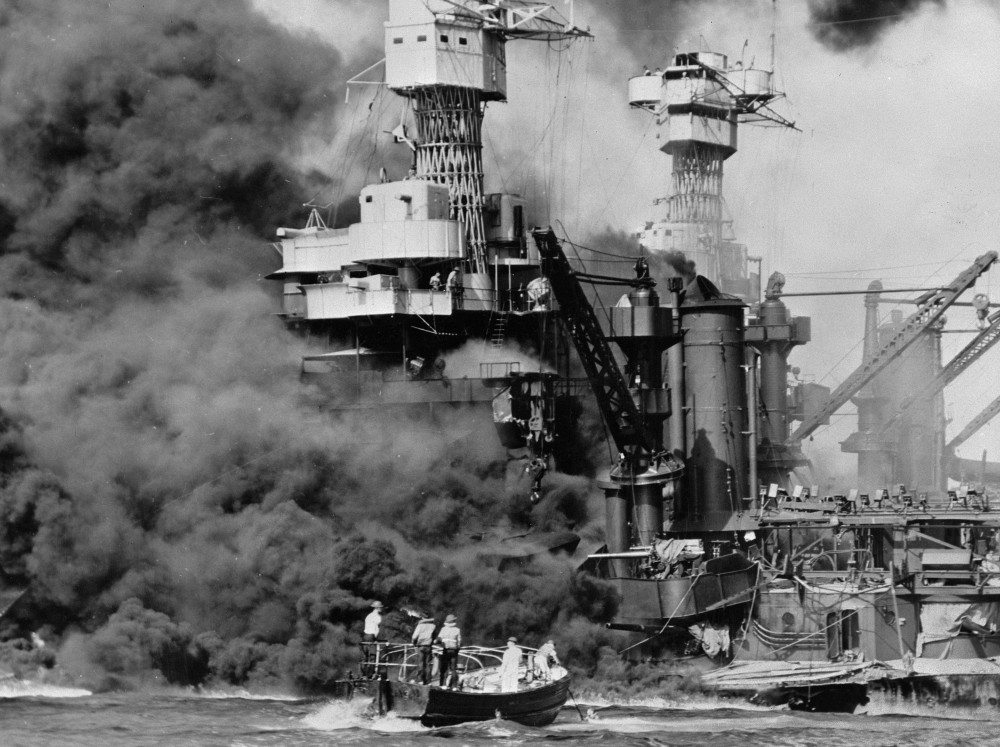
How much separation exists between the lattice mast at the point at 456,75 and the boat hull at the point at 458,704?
30898 millimetres

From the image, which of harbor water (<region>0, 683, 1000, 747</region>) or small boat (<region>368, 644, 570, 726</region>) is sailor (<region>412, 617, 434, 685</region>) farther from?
harbor water (<region>0, 683, 1000, 747</region>)

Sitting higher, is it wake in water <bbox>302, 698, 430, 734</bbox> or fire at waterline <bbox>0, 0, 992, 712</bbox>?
fire at waterline <bbox>0, 0, 992, 712</bbox>

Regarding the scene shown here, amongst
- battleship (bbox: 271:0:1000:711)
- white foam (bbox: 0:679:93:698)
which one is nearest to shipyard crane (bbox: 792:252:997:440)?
battleship (bbox: 271:0:1000:711)

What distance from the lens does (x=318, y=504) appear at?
8325 centimetres

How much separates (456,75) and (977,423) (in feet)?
154

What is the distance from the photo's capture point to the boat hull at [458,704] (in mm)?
64312

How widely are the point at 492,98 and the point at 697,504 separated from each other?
72.4 ft

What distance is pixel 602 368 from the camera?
83688mm

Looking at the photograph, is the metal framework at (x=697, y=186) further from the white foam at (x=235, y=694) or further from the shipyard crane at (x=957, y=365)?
the white foam at (x=235, y=694)

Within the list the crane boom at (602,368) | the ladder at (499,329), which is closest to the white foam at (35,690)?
the crane boom at (602,368)

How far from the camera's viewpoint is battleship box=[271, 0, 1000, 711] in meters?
76.6

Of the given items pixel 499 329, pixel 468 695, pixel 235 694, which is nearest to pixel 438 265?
pixel 499 329

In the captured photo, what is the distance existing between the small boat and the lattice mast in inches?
1136

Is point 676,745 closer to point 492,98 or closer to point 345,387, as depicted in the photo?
point 345,387
